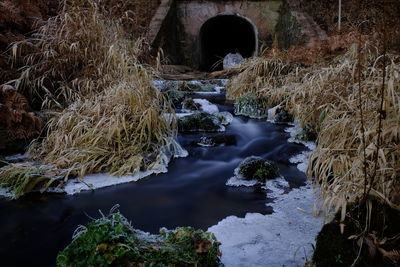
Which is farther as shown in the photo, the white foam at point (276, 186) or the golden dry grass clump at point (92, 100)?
the golden dry grass clump at point (92, 100)

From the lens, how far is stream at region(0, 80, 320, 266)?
237 centimetres

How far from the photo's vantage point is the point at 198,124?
4.85 m

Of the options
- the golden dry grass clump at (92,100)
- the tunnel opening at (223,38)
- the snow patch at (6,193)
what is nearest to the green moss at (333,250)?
the golden dry grass clump at (92,100)

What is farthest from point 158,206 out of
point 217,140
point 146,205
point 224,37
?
point 224,37

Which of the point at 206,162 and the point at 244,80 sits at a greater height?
the point at 244,80

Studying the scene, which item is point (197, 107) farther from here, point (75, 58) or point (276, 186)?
point (276, 186)

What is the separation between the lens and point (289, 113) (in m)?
5.28

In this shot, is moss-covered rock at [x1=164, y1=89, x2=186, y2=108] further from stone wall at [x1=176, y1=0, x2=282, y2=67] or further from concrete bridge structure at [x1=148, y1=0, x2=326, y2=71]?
stone wall at [x1=176, y1=0, x2=282, y2=67]

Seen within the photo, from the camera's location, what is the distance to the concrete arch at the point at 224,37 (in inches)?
456

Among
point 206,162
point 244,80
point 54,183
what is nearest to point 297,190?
point 206,162

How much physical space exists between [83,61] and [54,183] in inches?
98.6

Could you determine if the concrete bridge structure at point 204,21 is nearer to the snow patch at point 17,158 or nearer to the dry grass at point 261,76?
the dry grass at point 261,76

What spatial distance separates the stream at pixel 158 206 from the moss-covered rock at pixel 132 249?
30 centimetres

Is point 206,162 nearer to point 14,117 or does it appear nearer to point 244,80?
point 14,117
